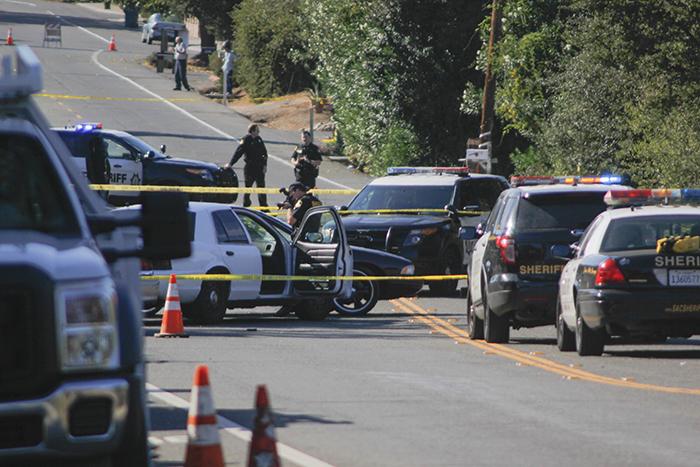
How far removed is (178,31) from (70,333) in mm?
77994

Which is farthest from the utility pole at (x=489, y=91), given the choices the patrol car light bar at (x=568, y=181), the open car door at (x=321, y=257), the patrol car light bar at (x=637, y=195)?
the patrol car light bar at (x=637, y=195)

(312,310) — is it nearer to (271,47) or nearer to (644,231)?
(644,231)

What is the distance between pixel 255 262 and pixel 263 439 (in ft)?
45.6

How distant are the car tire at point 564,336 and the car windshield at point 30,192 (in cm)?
1016

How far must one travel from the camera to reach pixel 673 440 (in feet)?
36.4

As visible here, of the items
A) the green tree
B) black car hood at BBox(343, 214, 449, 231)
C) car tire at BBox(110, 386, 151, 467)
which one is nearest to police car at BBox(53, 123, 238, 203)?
black car hood at BBox(343, 214, 449, 231)

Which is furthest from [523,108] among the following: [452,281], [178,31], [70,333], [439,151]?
[178,31]

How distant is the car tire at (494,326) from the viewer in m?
18.9

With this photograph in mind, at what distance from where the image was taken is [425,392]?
14.0 m

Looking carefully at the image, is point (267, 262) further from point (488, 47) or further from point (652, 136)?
point (488, 47)

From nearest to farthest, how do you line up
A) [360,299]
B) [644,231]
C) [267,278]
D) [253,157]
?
[644,231] < [267,278] < [360,299] < [253,157]

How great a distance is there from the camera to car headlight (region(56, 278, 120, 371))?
7359mm

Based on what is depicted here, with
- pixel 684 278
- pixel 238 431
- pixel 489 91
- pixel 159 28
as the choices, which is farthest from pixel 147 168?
pixel 159 28

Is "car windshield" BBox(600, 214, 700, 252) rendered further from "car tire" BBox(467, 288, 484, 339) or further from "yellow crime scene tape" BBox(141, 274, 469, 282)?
"yellow crime scene tape" BBox(141, 274, 469, 282)
